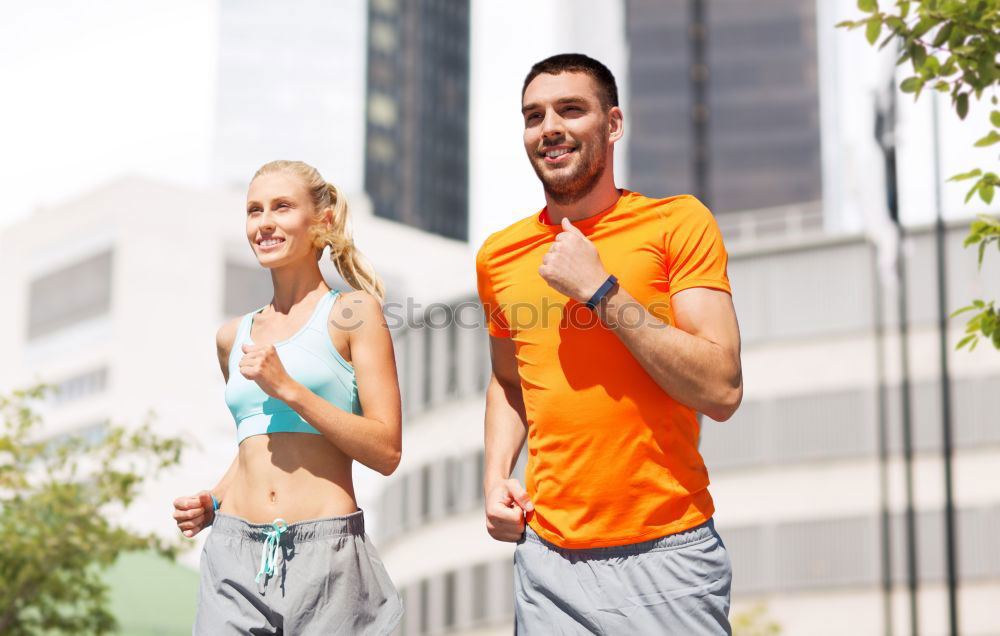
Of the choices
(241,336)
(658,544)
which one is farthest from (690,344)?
(241,336)

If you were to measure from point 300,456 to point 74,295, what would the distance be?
303 feet

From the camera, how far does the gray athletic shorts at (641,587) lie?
3850 mm

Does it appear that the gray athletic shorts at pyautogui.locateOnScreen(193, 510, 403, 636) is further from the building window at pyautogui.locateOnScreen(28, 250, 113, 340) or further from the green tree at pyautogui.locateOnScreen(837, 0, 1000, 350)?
the building window at pyautogui.locateOnScreen(28, 250, 113, 340)

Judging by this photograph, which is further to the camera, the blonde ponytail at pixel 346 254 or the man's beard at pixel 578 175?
the blonde ponytail at pixel 346 254

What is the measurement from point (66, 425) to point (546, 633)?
3601 inches

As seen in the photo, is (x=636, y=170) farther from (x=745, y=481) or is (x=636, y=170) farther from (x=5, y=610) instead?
(x=5, y=610)

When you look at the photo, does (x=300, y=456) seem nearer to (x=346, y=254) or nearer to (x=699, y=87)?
(x=346, y=254)

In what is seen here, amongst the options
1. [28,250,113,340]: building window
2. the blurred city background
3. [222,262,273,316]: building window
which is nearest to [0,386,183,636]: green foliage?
the blurred city background

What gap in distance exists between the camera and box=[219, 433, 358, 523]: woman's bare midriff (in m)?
4.25

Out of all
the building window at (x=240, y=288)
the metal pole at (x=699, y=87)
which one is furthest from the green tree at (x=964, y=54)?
the metal pole at (x=699, y=87)

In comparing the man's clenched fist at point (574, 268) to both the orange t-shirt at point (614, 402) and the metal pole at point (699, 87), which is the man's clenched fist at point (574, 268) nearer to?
the orange t-shirt at point (614, 402)

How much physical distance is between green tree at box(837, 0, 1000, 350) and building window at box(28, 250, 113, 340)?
87.7m

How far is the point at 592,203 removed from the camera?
4.21 metres

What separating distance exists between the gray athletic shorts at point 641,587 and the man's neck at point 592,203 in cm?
97
